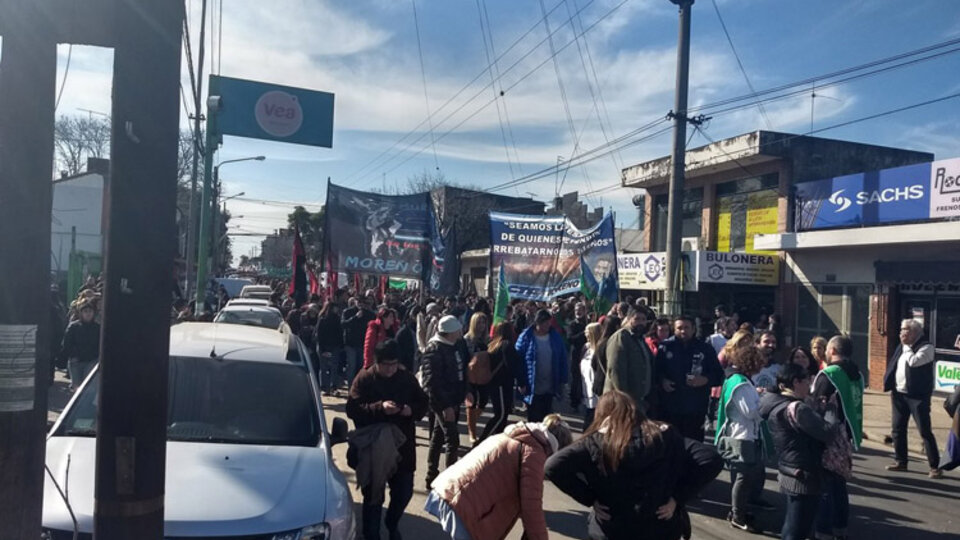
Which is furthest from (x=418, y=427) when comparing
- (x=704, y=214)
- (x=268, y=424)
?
(x=704, y=214)

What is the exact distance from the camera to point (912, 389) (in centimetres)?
925

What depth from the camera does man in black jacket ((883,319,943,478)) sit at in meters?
9.13

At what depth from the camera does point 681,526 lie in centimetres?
390

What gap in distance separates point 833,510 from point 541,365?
370 centimetres

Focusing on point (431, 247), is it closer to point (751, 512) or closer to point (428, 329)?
point (428, 329)

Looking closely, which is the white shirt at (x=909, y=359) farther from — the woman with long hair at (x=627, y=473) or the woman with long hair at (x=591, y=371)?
the woman with long hair at (x=627, y=473)

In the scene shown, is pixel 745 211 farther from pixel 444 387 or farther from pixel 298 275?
pixel 444 387

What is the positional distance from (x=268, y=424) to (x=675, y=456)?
8.82 feet

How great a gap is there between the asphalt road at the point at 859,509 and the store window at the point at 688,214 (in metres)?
15.5

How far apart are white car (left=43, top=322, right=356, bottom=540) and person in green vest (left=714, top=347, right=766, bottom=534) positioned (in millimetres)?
3631

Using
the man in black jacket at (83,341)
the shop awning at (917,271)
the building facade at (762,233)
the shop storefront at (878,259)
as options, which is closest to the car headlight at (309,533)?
the man in black jacket at (83,341)

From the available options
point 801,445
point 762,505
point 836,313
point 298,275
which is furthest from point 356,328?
point 836,313

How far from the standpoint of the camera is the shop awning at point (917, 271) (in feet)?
50.5

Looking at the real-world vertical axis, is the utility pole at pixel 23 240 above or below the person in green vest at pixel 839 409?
above
